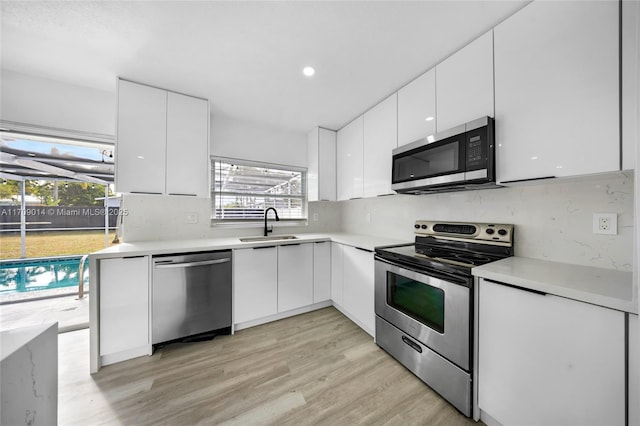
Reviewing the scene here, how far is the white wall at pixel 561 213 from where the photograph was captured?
3.83ft

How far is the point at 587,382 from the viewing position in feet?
2.93

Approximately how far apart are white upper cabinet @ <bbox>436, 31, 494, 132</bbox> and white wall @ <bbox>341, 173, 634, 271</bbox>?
638 millimetres

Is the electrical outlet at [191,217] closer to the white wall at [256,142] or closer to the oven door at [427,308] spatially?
the white wall at [256,142]

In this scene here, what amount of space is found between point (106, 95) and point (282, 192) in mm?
2137

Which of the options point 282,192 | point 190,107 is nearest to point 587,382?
point 282,192

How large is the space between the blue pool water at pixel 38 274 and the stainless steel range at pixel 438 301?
370 cm

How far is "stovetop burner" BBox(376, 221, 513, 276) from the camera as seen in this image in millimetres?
1438

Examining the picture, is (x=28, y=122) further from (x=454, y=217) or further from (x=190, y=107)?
(x=454, y=217)

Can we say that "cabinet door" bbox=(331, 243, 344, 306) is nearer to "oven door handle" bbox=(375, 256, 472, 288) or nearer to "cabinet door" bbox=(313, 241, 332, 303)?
"cabinet door" bbox=(313, 241, 332, 303)

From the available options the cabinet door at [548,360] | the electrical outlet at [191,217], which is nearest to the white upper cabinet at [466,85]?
the cabinet door at [548,360]

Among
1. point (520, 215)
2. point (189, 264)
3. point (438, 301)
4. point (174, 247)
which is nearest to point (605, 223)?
point (520, 215)

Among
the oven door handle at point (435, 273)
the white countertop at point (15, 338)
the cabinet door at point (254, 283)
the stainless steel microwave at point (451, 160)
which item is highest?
the stainless steel microwave at point (451, 160)

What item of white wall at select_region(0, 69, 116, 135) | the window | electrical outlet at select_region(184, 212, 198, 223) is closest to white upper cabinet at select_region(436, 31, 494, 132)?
the window

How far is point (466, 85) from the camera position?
1.54 metres
